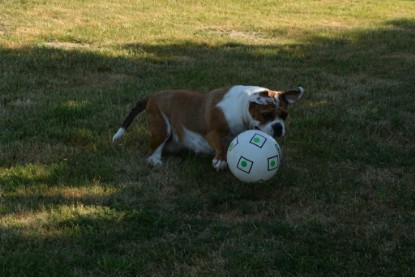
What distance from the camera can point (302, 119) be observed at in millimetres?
7180

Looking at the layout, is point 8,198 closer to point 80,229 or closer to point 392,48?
point 80,229

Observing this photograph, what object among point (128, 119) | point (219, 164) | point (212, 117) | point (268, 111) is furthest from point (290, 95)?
point (128, 119)

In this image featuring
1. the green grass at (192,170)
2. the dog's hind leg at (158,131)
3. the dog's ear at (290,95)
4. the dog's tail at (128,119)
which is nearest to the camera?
the green grass at (192,170)

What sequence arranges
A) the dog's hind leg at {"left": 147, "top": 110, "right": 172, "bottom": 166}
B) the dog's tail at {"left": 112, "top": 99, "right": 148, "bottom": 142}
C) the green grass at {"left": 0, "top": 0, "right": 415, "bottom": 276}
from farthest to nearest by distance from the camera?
1. the dog's tail at {"left": 112, "top": 99, "right": 148, "bottom": 142}
2. the dog's hind leg at {"left": 147, "top": 110, "right": 172, "bottom": 166}
3. the green grass at {"left": 0, "top": 0, "right": 415, "bottom": 276}

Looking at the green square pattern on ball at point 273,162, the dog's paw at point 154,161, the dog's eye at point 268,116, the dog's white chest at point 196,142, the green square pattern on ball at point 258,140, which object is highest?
the dog's eye at point 268,116

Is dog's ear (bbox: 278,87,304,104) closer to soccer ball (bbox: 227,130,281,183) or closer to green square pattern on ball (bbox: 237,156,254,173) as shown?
soccer ball (bbox: 227,130,281,183)

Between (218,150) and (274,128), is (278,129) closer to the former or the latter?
(274,128)

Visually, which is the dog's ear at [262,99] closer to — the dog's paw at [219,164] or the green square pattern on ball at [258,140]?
the green square pattern on ball at [258,140]

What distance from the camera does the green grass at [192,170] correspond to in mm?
3977

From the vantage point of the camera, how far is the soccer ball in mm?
4918

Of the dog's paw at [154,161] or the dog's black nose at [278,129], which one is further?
the dog's paw at [154,161]

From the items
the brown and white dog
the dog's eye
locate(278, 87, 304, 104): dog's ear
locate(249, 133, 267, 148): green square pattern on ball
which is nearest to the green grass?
the brown and white dog

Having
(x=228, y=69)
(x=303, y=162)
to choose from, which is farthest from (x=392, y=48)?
(x=303, y=162)

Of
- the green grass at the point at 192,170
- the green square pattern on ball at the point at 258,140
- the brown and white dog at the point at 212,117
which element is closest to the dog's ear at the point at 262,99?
the brown and white dog at the point at 212,117
